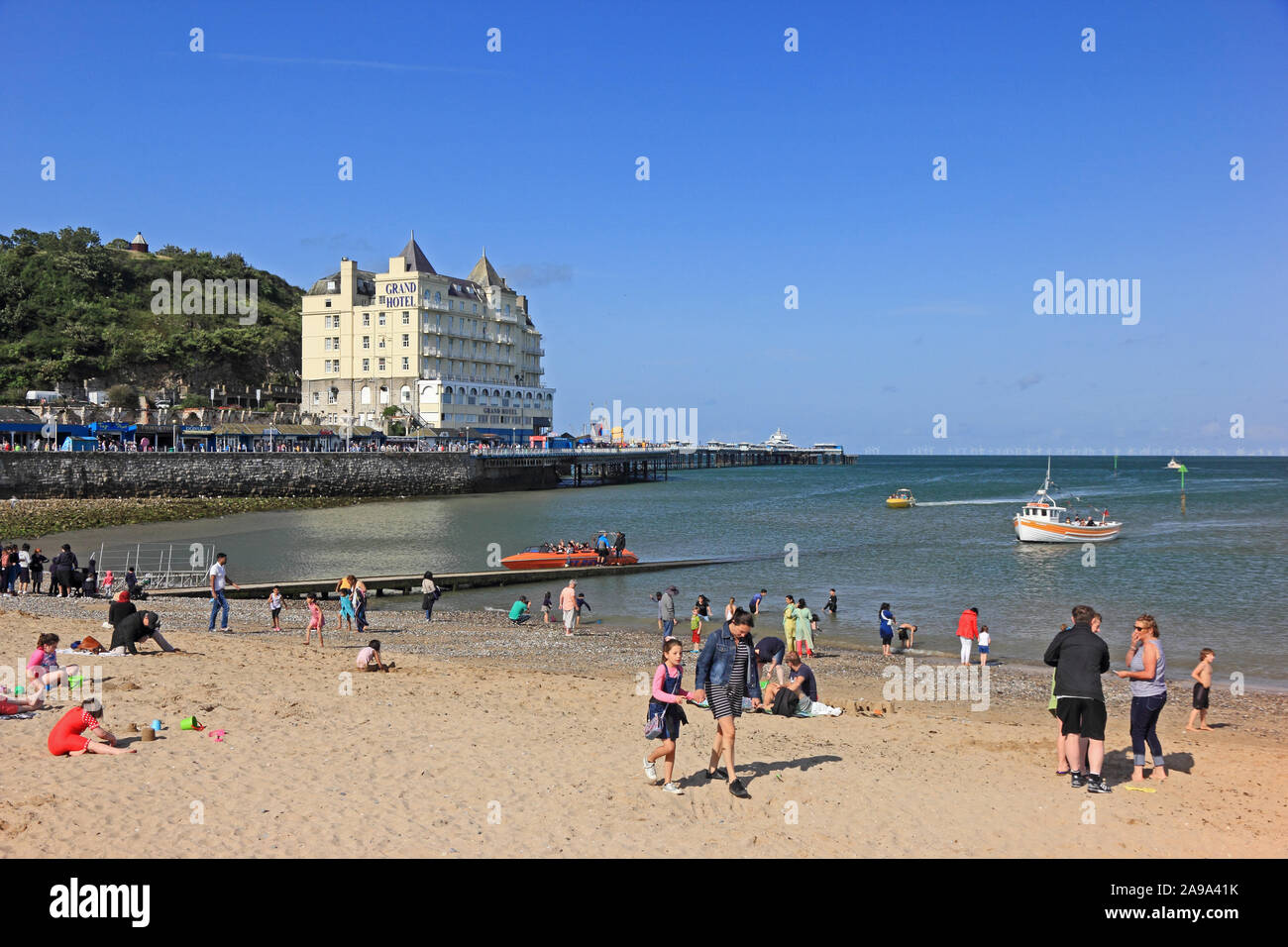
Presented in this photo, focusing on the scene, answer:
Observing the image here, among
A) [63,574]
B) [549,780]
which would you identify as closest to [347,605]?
[63,574]

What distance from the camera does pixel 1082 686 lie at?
8.62m

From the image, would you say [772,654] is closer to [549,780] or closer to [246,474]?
[549,780]

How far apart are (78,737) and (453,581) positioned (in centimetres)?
2000

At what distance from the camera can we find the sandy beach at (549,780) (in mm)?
7414

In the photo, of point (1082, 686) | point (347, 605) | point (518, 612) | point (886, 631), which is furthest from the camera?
point (518, 612)

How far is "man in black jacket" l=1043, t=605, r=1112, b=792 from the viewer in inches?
336

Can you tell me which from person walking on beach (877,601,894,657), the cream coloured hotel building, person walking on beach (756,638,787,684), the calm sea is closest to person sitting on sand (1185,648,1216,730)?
person walking on beach (756,638,787,684)

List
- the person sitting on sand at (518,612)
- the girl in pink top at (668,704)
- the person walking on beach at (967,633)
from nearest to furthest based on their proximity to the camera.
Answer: the girl in pink top at (668,704) → the person walking on beach at (967,633) → the person sitting on sand at (518,612)

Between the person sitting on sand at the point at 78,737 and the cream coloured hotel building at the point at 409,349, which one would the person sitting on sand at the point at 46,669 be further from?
the cream coloured hotel building at the point at 409,349

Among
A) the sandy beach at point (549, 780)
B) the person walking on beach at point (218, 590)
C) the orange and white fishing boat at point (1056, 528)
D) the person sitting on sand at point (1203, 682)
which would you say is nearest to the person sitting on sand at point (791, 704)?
the sandy beach at point (549, 780)

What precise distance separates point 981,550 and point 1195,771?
34091 millimetres

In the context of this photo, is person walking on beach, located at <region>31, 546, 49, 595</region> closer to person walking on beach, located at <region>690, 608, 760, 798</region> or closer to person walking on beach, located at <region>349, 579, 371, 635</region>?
person walking on beach, located at <region>349, 579, 371, 635</region>

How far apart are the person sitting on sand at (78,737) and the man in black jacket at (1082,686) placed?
970cm
